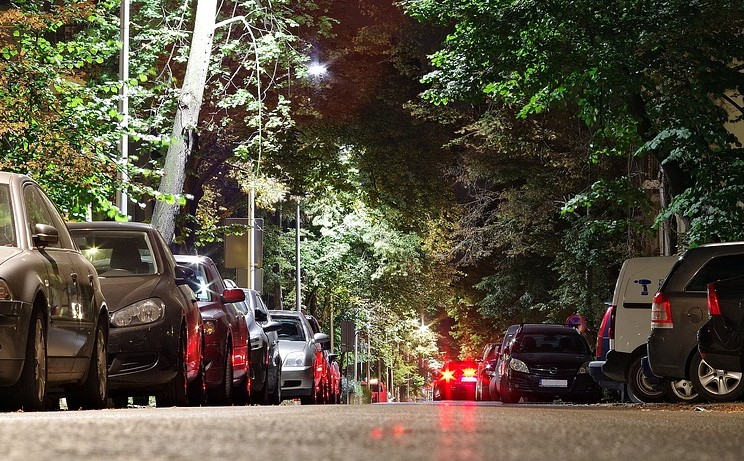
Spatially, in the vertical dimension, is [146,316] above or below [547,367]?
above

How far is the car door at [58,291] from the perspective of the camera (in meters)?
11.7

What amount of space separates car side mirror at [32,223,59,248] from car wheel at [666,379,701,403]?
10.5 metres

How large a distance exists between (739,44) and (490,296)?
26612mm

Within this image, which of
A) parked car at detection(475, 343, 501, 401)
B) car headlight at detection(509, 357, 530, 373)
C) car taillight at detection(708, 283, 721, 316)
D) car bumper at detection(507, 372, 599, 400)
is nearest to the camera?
car taillight at detection(708, 283, 721, 316)

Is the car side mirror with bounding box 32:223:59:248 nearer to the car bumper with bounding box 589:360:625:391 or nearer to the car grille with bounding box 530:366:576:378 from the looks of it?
the car bumper with bounding box 589:360:625:391

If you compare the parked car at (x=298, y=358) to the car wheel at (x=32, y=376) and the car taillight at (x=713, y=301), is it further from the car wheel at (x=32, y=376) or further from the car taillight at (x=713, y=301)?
the car wheel at (x=32, y=376)

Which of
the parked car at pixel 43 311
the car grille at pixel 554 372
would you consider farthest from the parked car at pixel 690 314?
the car grille at pixel 554 372

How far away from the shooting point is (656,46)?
2417 cm

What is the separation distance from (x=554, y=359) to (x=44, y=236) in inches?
712

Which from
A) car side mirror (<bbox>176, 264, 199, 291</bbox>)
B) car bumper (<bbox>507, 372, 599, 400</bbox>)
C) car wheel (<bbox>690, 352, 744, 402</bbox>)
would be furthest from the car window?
car bumper (<bbox>507, 372, 599, 400</bbox>)

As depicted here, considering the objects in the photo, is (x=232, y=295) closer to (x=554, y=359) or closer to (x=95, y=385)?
(x=95, y=385)

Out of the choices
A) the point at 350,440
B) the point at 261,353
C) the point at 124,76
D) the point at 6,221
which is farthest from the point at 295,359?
the point at 350,440

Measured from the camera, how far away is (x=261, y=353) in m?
21.1

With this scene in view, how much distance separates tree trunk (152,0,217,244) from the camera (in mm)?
27484
